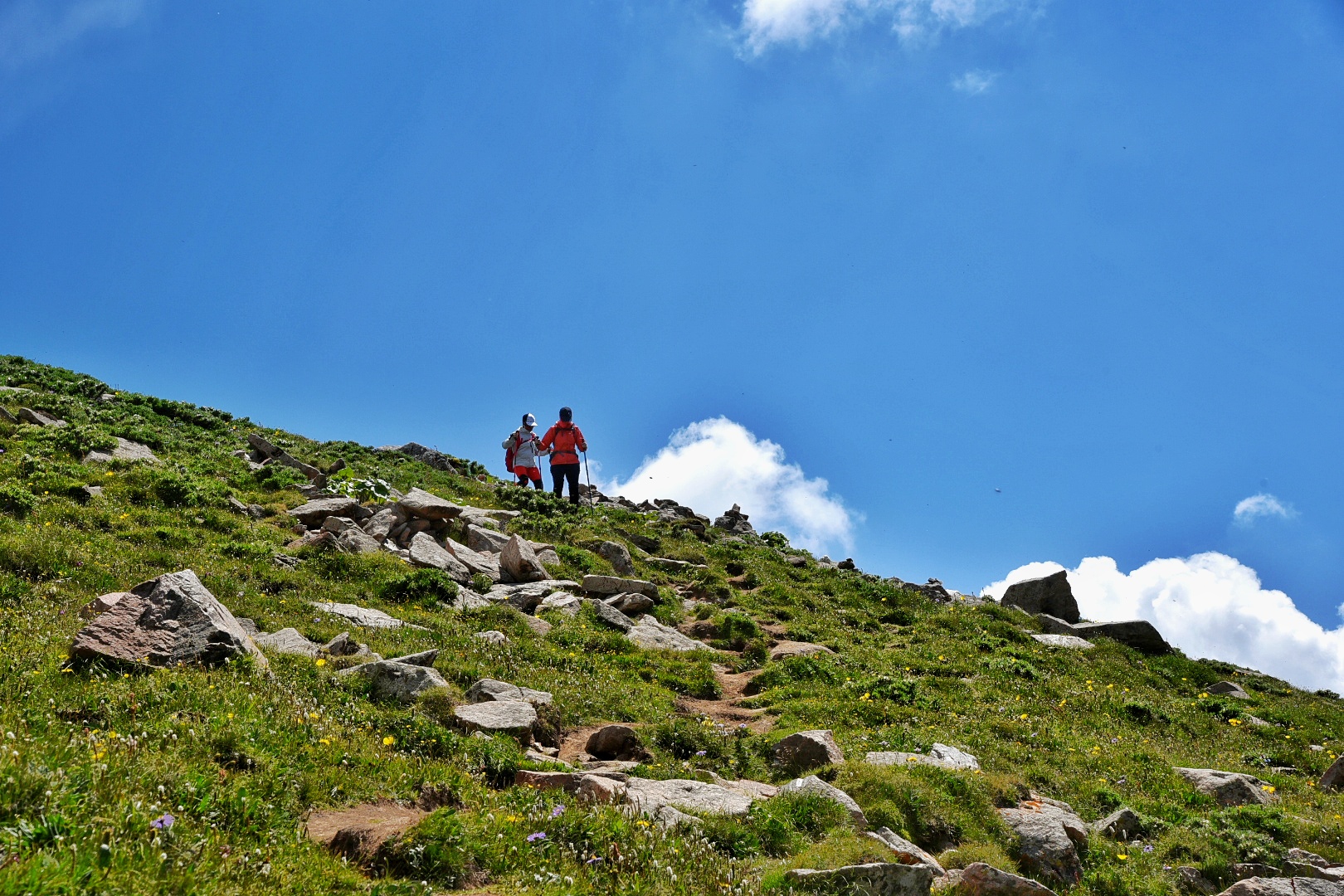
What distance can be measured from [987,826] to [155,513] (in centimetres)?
1641

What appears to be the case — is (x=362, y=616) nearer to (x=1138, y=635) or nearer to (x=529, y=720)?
(x=529, y=720)

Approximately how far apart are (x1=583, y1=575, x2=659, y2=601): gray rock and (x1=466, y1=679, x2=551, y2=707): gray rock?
8288mm

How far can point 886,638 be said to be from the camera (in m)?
21.3

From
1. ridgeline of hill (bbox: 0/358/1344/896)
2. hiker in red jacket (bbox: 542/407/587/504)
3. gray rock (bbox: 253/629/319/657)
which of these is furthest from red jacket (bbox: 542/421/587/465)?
gray rock (bbox: 253/629/319/657)

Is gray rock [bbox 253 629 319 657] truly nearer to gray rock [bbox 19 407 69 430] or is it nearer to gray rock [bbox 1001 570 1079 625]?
gray rock [bbox 19 407 69 430]

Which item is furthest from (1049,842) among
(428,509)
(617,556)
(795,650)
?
(428,509)

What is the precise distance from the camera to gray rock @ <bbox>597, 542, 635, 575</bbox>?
23.4m

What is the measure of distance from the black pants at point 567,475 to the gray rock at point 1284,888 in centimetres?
2508

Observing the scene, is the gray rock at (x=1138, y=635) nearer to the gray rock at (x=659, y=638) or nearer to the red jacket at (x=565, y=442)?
the gray rock at (x=659, y=638)

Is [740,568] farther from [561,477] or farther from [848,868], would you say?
[848,868]

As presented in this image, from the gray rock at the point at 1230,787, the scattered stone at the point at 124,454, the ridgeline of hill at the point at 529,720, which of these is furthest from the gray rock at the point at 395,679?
the scattered stone at the point at 124,454

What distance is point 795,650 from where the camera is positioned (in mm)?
18922

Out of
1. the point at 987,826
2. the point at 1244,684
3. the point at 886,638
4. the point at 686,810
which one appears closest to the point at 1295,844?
the point at 987,826

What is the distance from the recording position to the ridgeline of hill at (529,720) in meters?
6.22
